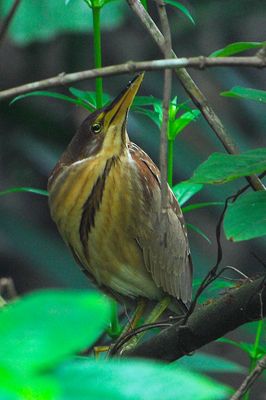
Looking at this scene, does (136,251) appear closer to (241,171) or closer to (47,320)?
(241,171)

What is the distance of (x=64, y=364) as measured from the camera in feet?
1.18

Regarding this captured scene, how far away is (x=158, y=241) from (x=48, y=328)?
1.58 meters

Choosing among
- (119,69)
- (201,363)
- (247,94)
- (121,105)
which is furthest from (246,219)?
(121,105)

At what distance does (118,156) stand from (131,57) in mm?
2057

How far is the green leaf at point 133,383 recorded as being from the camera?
1.12 ft

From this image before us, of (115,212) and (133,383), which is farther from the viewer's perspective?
(115,212)

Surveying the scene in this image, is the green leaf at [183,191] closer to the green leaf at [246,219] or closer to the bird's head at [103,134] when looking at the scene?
the bird's head at [103,134]

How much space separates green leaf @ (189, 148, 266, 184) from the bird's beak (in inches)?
20.5

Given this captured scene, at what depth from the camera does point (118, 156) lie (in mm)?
1921

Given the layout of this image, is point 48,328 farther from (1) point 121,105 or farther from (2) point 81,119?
(2) point 81,119

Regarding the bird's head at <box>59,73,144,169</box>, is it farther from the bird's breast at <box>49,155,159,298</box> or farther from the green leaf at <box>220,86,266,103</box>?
the green leaf at <box>220,86,266,103</box>

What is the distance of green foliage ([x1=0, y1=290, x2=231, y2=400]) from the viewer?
0.34m

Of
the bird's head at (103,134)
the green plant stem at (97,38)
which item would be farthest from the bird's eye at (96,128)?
the green plant stem at (97,38)

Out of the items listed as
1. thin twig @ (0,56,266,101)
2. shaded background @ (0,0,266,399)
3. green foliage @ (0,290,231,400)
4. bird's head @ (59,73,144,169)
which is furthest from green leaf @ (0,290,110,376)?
shaded background @ (0,0,266,399)
